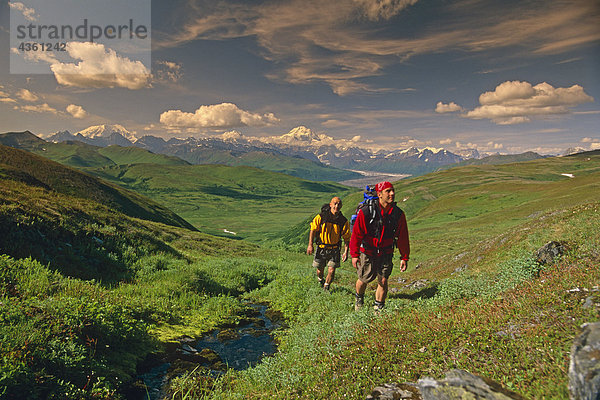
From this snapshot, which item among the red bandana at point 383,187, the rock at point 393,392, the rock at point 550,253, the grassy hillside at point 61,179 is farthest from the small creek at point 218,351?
the grassy hillside at point 61,179

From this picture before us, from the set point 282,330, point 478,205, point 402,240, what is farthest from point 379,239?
point 478,205

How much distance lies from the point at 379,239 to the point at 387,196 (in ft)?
4.29

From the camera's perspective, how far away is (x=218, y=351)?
8.21 meters

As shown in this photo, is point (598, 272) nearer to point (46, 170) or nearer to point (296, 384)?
point (296, 384)

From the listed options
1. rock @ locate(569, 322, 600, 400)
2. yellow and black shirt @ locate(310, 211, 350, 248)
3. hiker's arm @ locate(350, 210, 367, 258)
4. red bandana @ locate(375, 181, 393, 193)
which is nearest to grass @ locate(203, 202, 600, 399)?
rock @ locate(569, 322, 600, 400)

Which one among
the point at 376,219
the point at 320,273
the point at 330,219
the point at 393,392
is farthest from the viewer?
the point at 320,273

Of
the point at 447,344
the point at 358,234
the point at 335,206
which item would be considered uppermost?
the point at 335,206

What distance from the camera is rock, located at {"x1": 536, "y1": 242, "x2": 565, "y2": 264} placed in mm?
9461

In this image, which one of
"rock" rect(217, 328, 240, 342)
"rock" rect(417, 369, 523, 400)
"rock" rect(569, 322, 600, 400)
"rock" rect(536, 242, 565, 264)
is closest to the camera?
"rock" rect(569, 322, 600, 400)

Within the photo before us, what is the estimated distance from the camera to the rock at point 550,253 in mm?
Result: 9461

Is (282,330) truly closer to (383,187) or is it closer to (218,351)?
(218,351)

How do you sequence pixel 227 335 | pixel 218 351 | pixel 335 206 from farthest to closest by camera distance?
pixel 335 206 < pixel 227 335 < pixel 218 351

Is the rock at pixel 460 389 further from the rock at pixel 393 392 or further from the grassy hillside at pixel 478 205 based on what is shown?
the grassy hillside at pixel 478 205

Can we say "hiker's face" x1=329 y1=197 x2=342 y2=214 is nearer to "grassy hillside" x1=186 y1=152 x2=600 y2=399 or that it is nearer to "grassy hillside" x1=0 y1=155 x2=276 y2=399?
"grassy hillside" x1=186 y1=152 x2=600 y2=399
